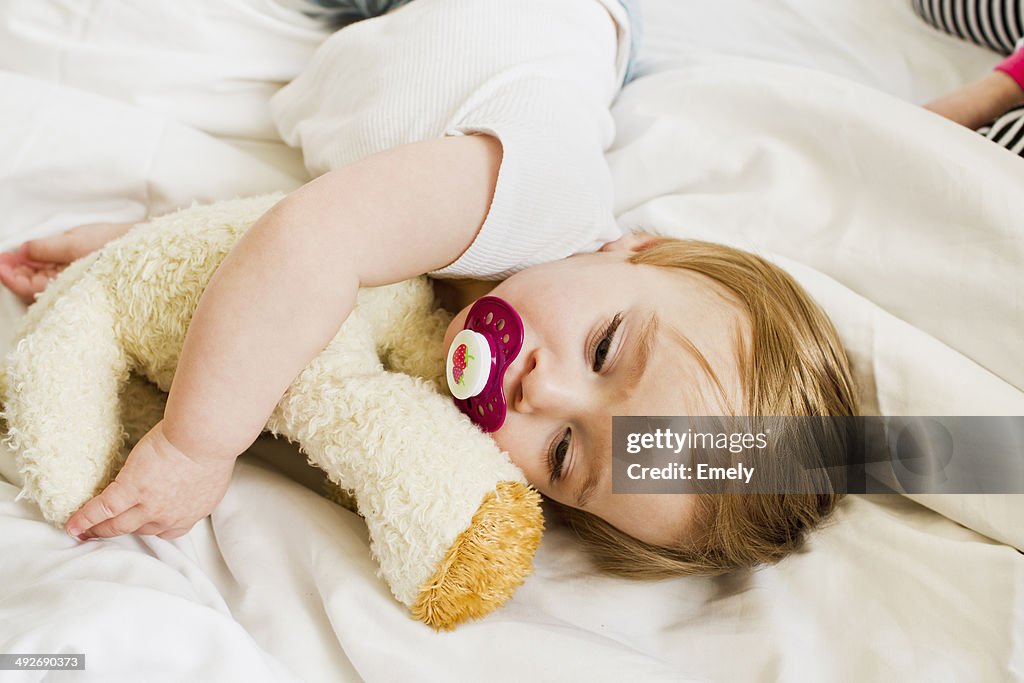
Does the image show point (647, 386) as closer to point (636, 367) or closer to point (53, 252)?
point (636, 367)

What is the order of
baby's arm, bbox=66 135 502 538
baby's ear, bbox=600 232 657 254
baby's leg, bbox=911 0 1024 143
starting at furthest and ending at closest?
1. baby's leg, bbox=911 0 1024 143
2. baby's ear, bbox=600 232 657 254
3. baby's arm, bbox=66 135 502 538

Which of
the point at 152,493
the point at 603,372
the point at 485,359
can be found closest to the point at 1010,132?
the point at 603,372

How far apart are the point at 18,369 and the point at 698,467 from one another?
65 cm

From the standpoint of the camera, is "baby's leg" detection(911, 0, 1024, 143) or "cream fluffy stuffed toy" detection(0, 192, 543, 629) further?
"baby's leg" detection(911, 0, 1024, 143)

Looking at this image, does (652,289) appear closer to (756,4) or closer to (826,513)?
(826,513)

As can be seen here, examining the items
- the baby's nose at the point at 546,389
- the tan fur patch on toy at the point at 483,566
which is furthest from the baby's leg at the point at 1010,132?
the tan fur patch on toy at the point at 483,566

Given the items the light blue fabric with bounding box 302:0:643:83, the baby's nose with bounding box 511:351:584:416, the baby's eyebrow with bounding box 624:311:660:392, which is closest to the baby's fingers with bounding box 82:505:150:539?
the baby's nose with bounding box 511:351:584:416

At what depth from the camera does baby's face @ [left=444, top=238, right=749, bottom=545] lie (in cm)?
84

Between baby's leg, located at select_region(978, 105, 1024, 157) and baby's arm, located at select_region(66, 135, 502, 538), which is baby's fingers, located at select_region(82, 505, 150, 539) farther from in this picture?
baby's leg, located at select_region(978, 105, 1024, 157)

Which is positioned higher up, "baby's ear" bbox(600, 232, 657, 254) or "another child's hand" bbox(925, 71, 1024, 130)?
"another child's hand" bbox(925, 71, 1024, 130)

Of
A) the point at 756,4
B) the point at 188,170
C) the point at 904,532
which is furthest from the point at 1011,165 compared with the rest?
the point at 188,170

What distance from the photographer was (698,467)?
2.81 ft

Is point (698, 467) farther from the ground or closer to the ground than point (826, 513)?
farther from the ground

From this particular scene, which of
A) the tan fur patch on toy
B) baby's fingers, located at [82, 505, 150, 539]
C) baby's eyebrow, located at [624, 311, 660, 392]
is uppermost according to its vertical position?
baby's eyebrow, located at [624, 311, 660, 392]
